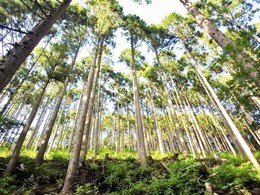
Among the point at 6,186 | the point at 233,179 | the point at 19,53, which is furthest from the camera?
the point at 6,186

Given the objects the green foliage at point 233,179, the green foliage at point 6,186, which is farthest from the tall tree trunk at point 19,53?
the green foliage at point 233,179

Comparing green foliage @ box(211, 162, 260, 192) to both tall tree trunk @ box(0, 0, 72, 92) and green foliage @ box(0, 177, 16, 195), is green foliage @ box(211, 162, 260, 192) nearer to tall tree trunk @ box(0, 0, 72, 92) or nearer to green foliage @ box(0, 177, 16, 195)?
tall tree trunk @ box(0, 0, 72, 92)

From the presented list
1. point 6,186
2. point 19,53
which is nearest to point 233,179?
point 19,53

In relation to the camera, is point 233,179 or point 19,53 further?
point 233,179

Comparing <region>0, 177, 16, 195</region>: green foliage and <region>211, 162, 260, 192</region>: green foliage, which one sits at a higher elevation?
<region>0, 177, 16, 195</region>: green foliage

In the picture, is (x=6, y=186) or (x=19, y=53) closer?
(x=19, y=53)

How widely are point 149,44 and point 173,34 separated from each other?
239cm

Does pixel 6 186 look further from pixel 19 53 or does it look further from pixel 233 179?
pixel 233 179

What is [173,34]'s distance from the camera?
18.4m

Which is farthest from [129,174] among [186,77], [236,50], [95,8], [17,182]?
[186,77]

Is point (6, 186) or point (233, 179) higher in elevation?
point (6, 186)

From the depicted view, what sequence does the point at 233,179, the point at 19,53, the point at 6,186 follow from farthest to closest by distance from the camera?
the point at 6,186, the point at 233,179, the point at 19,53

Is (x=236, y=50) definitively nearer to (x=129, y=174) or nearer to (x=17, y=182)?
(x=129, y=174)

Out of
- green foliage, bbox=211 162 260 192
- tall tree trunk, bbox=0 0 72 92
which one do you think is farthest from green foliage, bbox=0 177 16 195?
green foliage, bbox=211 162 260 192
